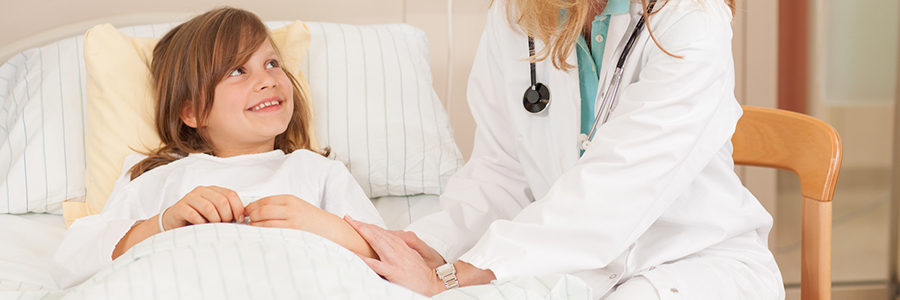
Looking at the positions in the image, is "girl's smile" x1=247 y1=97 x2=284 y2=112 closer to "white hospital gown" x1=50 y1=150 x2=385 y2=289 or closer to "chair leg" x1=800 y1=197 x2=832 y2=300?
"white hospital gown" x1=50 y1=150 x2=385 y2=289

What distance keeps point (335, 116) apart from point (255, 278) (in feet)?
2.84

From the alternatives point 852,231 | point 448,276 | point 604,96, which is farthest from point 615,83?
point 852,231

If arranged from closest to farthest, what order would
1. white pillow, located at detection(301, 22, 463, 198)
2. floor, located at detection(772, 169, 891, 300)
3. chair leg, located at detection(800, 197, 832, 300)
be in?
1. chair leg, located at detection(800, 197, 832, 300)
2. white pillow, located at detection(301, 22, 463, 198)
3. floor, located at detection(772, 169, 891, 300)

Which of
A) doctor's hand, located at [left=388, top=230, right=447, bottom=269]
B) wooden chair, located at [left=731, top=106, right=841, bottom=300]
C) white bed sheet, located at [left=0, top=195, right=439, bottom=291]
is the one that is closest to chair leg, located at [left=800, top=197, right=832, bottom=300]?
wooden chair, located at [left=731, top=106, right=841, bottom=300]

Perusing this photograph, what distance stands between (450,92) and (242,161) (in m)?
0.78

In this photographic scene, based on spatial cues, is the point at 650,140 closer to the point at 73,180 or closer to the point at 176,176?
the point at 176,176

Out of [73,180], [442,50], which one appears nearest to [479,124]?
[442,50]

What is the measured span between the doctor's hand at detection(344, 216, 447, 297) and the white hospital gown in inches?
9.4

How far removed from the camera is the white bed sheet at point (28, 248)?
998 millimetres

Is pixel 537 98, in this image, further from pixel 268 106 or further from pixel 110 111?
pixel 110 111

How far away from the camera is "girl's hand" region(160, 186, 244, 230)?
2.84 feet

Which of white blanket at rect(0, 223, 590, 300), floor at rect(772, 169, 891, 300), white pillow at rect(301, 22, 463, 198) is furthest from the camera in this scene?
floor at rect(772, 169, 891, 300)

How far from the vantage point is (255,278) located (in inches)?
24.3

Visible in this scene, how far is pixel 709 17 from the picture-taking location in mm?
840
